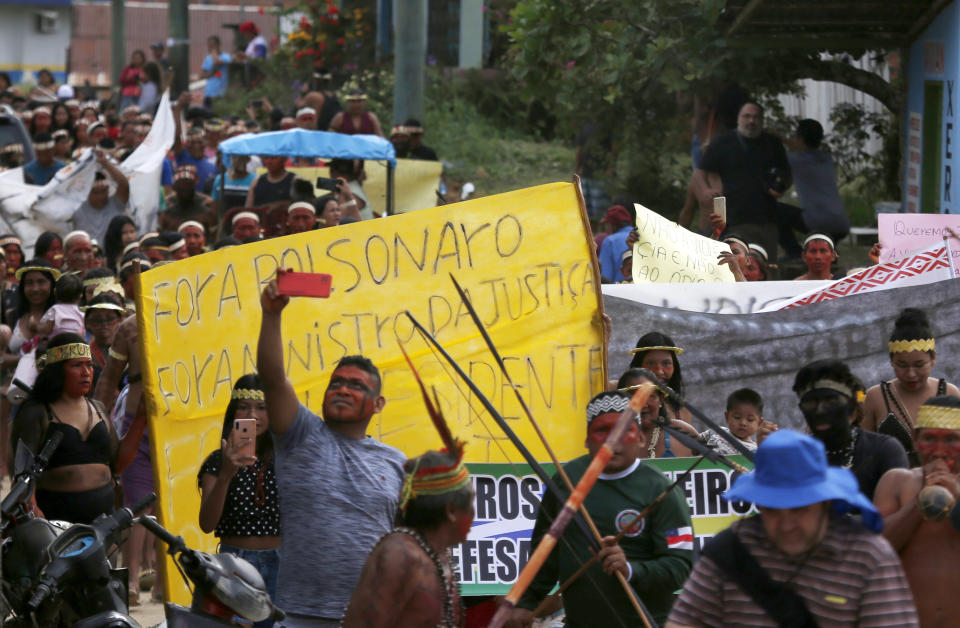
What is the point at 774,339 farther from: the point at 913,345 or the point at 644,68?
the point at 644,68

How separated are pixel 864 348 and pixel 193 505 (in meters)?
3.64

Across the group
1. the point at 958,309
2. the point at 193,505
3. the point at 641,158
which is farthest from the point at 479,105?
the point at 193,505

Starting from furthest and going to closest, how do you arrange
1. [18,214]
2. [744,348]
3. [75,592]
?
[18,214] < [744,348] < [75,592]

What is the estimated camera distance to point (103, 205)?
49.2 feet

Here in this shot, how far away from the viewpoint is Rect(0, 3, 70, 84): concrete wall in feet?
159

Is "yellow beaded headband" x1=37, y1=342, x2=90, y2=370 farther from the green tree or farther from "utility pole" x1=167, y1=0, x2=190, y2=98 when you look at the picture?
"utility pole" x1=167, y1=0, x2=190, y2=98

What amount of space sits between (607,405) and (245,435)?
1.56 meters

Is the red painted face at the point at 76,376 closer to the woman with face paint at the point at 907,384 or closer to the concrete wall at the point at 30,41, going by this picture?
the woman with face paint at the point at 907,384

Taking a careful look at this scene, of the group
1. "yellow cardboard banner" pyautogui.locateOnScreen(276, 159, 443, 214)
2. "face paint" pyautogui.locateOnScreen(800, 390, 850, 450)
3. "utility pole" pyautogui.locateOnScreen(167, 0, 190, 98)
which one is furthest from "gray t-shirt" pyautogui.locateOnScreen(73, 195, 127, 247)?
"utility pole" pyautogui.locateOnScreen(167, 0, 190, 98)

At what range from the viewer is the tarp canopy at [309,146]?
46.1ft

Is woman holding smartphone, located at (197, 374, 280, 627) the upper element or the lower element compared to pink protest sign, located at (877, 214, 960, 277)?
lower

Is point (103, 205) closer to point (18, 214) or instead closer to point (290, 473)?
point (18, 214)

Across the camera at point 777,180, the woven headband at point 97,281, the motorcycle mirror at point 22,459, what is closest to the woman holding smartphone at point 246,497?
the motorcycle mirror at point 22,459

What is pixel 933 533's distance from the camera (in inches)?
206
